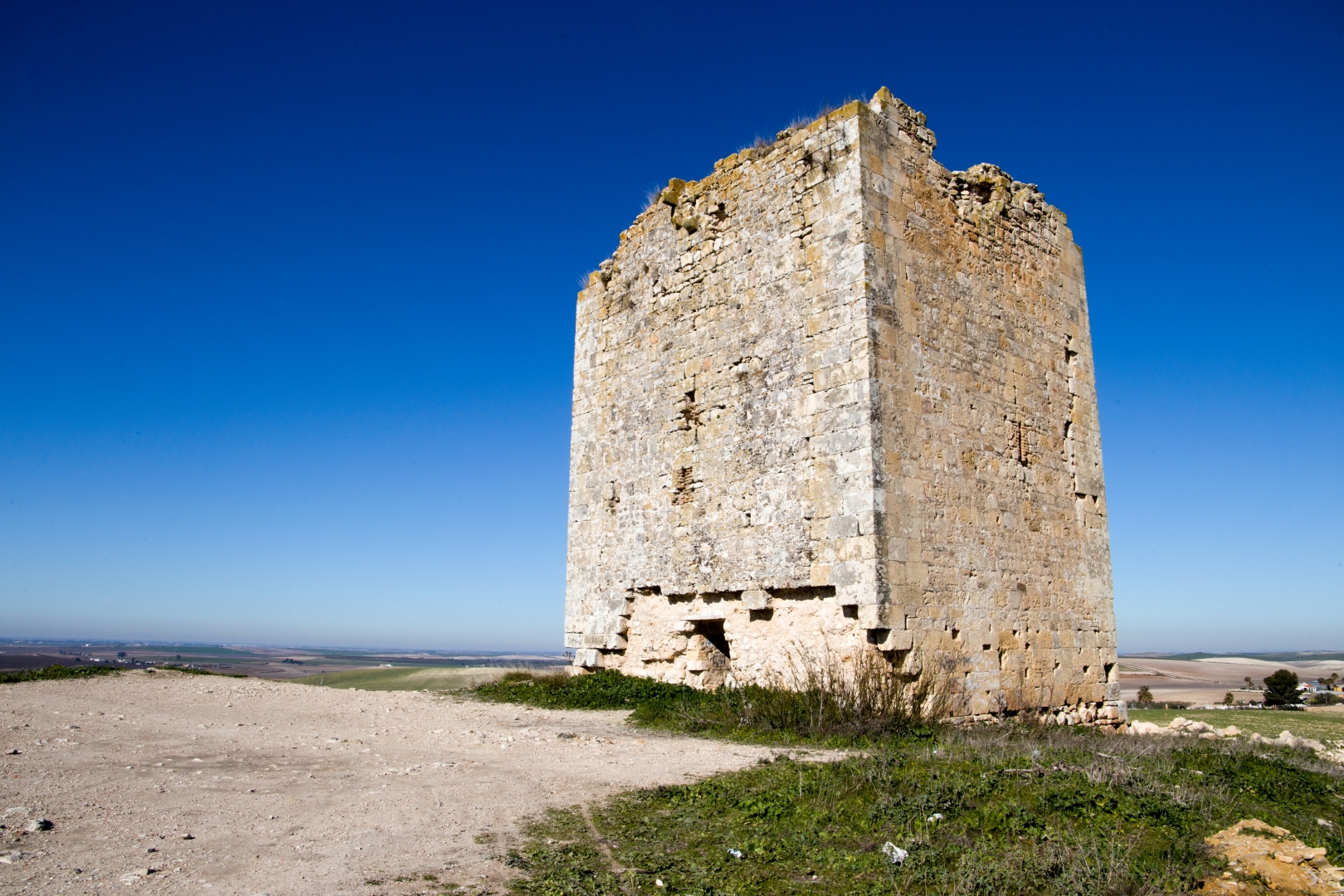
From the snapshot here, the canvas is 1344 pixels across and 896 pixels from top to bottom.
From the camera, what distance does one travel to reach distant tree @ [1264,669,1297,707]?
64.1 ft

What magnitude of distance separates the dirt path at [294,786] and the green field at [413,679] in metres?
3.66

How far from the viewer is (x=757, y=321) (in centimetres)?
988

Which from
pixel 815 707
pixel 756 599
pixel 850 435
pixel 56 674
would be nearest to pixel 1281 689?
pixel 756 599

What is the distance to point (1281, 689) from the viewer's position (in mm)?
20000

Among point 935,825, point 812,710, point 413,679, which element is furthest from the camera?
point 413,679

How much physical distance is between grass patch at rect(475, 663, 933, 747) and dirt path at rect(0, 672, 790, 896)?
53 cm

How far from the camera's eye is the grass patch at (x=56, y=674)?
1160 centimetres

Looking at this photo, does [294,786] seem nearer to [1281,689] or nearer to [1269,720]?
[1269,720]

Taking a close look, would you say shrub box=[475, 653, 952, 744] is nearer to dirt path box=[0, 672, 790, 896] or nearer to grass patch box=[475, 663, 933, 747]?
grass patch box=[475, 663, 933, 747]

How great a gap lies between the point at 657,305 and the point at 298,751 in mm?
6854

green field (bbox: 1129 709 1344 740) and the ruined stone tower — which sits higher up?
the ruined stone tower

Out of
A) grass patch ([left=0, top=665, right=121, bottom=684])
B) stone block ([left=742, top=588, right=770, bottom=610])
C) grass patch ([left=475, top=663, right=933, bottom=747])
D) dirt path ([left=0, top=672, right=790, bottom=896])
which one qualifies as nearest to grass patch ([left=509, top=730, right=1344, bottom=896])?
dirt path ([left=0, top=672, right=790, bottom=896])

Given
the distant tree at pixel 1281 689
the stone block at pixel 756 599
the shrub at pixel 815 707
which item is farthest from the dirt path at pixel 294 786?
the distant tree at pixel 1281 689

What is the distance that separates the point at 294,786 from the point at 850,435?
5653 millimetres
